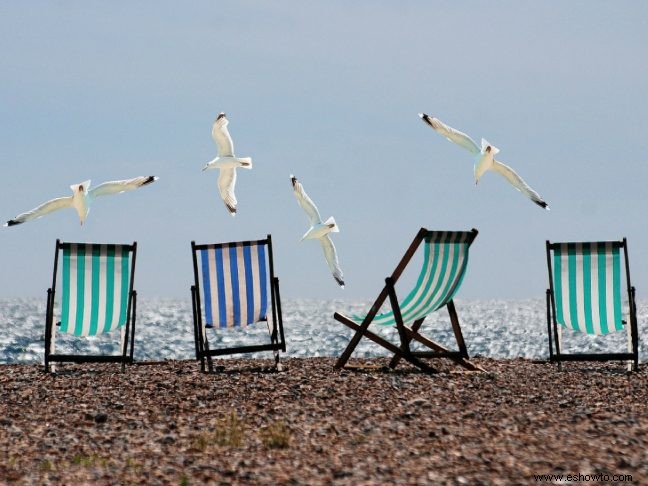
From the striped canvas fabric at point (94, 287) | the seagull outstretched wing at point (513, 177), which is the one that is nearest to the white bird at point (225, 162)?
the striped canvas fabric at point (94, 287)

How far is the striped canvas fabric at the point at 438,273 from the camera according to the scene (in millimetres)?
7645

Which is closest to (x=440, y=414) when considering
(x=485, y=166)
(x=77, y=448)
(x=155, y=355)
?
(x=77, y=448)

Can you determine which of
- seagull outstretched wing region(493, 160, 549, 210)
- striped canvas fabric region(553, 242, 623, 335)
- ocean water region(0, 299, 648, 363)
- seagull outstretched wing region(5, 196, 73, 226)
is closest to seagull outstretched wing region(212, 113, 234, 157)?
seagull outstretched wing region(5, 196, 73, 226)

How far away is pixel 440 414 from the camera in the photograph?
5918 millimetres

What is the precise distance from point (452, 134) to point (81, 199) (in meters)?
3.20

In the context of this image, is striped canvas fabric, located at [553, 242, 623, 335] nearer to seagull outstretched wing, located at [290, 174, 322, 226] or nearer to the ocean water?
seagull outstretched wing, located at [290, 174, 322, 226]

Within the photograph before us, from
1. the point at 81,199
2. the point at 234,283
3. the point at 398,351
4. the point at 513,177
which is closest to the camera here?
the point at 398,351

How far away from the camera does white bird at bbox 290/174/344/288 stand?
868 cm

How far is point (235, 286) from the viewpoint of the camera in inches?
317

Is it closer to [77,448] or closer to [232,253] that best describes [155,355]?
[232,253]

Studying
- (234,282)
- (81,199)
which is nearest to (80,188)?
(81,199)

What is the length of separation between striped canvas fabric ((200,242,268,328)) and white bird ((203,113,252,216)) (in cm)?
87

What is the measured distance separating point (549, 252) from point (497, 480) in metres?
4.36

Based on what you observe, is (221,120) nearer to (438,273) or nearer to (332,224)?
(332,224)
